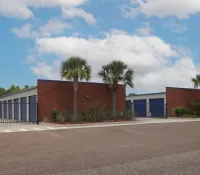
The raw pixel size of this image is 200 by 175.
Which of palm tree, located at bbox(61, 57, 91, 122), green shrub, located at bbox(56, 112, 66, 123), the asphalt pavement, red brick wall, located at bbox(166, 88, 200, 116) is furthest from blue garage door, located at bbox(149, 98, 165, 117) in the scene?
the asphalt pavement

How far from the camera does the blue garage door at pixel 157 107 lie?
36.0 metres

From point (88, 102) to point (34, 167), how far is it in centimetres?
2104

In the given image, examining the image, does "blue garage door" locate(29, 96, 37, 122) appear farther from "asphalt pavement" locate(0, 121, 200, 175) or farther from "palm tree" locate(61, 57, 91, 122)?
"asphalt pavement" locate(0, 121, 200, 175)

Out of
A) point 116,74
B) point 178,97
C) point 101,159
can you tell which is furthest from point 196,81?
point 101,159

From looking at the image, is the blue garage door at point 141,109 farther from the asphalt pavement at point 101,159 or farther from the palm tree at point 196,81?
the asphalt pavement at point 101,159

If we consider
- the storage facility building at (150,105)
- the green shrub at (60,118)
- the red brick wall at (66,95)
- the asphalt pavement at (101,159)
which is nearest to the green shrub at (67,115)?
the green shrub at (60,118)

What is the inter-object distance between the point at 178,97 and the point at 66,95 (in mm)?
15964

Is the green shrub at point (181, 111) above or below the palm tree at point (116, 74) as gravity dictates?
below

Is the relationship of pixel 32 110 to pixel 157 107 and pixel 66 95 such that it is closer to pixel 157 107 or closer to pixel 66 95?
pixel 66 95

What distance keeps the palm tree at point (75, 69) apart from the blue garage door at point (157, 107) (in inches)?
563

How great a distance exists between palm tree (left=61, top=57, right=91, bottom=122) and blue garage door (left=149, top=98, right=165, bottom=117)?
1429 centimetres

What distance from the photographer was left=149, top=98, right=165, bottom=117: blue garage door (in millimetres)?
35969

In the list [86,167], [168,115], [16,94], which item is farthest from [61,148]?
[168,115]

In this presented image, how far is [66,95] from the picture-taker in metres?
27.1
